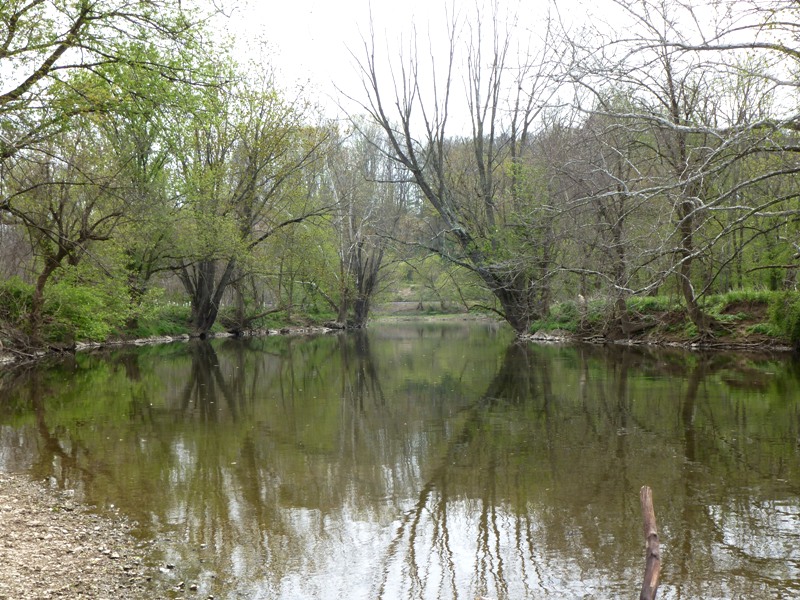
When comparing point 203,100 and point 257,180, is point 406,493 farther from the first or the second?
point 257,180

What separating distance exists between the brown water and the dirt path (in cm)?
31

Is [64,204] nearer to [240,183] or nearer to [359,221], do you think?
[240,183]

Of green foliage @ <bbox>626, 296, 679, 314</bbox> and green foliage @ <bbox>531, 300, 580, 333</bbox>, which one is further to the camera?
green foliage @ <bbox>531, 300, 580, 333</bbox>

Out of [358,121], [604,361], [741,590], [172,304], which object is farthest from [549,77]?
[358,121]

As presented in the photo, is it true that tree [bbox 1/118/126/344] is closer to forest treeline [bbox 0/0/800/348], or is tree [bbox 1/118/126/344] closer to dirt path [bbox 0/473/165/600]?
forest treeline [bbox 0/0/800/348]

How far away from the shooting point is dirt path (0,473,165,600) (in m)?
5.16

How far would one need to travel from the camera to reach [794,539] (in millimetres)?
6223

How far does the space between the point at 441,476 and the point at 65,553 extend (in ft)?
13.7

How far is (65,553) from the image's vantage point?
593 centimetres

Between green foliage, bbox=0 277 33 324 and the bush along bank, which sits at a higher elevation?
green foliage, bbox=0 277 33 324

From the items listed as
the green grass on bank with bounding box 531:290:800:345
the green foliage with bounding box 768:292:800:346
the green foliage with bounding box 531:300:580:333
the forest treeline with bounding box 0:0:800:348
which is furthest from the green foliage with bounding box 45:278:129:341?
the green foliage with bounding box 768:292:800:346

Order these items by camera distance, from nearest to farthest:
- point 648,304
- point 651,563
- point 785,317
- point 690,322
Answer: point 651,563 < point 785,317 < point 690,322 < point 648,304

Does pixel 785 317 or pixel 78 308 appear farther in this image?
pixel 78 308

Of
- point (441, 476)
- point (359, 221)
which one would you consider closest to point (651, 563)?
point (441, 476)
